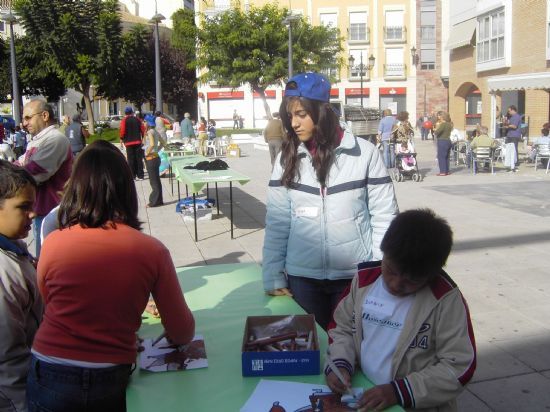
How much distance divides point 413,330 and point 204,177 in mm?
6951

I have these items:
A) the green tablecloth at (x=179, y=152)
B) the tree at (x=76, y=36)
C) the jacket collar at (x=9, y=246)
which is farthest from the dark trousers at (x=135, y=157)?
the tree at (x=76, y=36)

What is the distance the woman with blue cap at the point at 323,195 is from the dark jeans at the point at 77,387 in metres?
1.18

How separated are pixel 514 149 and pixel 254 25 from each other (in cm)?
2464

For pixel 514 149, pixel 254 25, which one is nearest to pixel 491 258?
pixel 514 149

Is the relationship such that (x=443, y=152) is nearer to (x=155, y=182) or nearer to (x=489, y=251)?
(x=155, y=182)

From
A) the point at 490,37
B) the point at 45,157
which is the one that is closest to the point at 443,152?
the point at 45,157

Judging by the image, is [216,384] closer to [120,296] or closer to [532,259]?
[120,296]

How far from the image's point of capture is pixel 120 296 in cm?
201

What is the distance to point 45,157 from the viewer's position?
4996 mm

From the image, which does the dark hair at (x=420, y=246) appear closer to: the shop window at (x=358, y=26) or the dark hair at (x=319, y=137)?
the dark hair at (x=319, y=137)

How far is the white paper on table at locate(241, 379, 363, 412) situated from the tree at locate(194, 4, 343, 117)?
35463 millimetres

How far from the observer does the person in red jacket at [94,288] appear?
2.00 metres

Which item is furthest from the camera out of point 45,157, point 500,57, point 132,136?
point 500,57

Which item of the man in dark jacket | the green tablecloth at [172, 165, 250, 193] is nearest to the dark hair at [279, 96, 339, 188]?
the green tablecloth at [172, 165, 250, 193]
